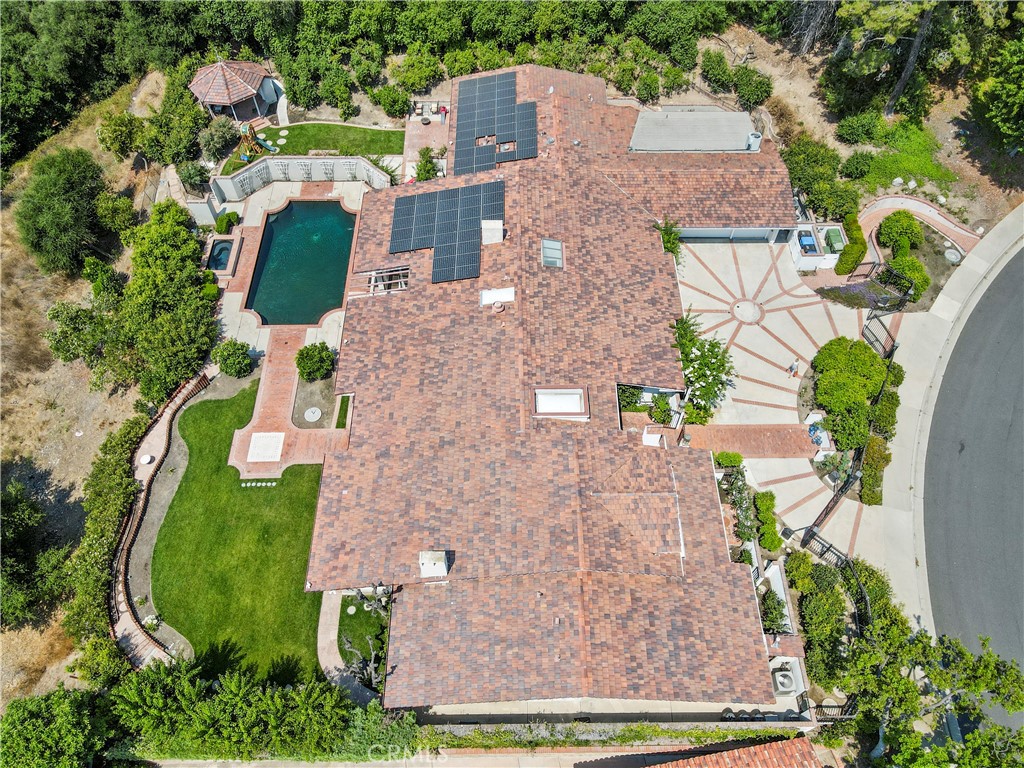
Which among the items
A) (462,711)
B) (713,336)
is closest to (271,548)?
(462,711)

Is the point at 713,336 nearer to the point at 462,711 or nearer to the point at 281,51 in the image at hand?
the point at 462,711

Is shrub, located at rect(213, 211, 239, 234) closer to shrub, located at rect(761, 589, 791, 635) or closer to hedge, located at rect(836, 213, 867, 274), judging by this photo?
shrub, located at rect(761, 589, 791, 635)

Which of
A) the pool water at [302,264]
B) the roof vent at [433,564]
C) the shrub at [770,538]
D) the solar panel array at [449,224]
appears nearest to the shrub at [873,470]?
the shrub at [770,538]

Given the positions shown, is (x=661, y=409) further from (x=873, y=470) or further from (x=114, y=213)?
(x=114, y=213)

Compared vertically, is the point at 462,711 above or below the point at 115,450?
below

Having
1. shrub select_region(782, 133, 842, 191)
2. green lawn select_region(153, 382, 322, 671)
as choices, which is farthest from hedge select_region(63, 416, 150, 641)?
shrub select_region(782, 133, 842, 191)

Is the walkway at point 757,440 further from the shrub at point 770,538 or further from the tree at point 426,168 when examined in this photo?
the tree at point 426,168

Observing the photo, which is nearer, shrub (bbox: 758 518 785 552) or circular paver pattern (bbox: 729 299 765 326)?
shrub (bbox: 758 518 785 552)
